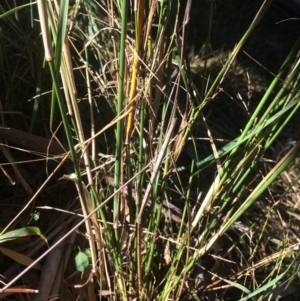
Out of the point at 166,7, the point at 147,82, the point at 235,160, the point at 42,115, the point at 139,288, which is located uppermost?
the point at 166,7

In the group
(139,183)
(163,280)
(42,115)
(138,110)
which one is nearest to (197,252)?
(163,280)

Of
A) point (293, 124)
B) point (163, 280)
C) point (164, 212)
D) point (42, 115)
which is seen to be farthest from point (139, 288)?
point (293, 124)

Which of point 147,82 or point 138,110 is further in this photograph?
point 138,110

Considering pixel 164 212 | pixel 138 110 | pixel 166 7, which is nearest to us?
pixel 166 7

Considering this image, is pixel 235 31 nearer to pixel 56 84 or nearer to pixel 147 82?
pixel 147 82

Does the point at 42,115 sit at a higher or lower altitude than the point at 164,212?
higher

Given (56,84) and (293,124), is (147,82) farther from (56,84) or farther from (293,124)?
(293,124)

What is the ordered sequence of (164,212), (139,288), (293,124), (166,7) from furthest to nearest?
1. (293,124)
2. (164,212)
3. (139,288)
4. (166,7)
